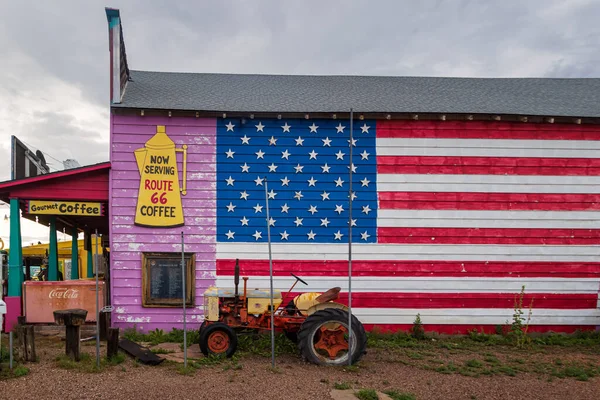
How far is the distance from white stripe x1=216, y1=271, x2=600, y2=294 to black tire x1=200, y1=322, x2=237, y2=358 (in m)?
2.23

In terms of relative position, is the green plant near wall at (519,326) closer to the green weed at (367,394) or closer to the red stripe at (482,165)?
the red stripe at (482,165)

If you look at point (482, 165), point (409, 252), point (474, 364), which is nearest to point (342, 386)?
point (474, 364)

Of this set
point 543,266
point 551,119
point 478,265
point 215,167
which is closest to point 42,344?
point 215,167

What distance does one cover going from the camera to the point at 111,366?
785 cm

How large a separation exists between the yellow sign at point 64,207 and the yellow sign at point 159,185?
3.19 feet

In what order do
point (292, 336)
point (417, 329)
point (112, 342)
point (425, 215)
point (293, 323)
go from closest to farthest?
point (112, 342) → point (293, 323) → point (292, 336) → point (417, 329) → point (425, 215)

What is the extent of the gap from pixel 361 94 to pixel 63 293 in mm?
8478

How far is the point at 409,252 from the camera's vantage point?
36.3 feet

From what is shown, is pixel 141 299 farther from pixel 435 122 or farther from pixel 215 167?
pixel 435 122

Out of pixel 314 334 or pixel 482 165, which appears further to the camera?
pixel 482 165

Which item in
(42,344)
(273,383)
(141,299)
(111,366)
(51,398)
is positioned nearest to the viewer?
(51,398)

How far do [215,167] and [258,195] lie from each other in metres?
1.14

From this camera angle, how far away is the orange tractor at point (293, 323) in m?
8.28

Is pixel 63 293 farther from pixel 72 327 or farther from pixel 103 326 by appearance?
pixel 72 327
